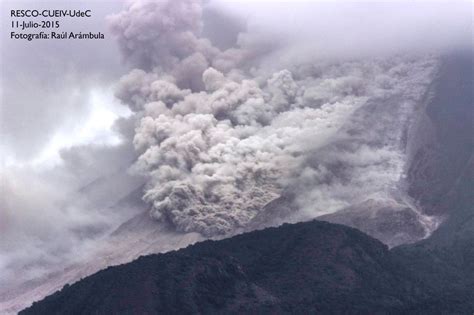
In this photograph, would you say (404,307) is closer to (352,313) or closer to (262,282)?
(352,313)

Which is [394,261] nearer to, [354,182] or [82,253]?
[354,182]

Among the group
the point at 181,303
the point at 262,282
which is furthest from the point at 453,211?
the point at 181,303

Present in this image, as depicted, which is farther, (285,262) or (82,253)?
(82,253)

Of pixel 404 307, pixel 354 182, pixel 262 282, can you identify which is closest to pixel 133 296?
pixel 262 282

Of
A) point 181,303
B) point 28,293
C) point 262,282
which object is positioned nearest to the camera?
point 181,303

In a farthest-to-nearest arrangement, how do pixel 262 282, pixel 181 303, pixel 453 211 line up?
pixel 453 211 → pixel 262 282 → pixel 181 303

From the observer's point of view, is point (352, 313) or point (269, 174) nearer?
point (352, 313)

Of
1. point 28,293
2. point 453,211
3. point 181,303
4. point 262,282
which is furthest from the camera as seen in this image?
point 453,211

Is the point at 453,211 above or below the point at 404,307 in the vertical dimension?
above

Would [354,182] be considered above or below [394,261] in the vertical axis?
above
